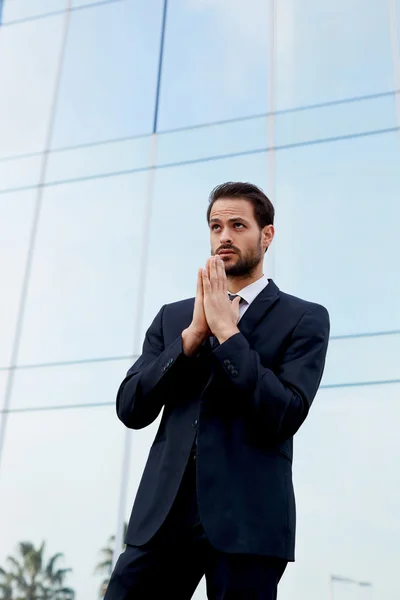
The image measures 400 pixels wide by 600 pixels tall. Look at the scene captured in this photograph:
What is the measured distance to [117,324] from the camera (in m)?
6.80

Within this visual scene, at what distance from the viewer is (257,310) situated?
2152 millimetres

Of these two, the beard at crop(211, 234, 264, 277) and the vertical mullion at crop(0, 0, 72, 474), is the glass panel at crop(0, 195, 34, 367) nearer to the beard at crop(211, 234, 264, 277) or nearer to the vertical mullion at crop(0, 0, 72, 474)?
the vertical mullion at crop(0, 0, 72, 474)

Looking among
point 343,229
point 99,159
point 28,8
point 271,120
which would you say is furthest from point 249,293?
point 28,8

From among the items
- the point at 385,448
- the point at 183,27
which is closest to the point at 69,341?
the point at 385,448

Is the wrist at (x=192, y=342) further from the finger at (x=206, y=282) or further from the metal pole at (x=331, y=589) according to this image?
the metal pole at (x=331, y=589)

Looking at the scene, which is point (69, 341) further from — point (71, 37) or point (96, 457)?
point (71, 37)

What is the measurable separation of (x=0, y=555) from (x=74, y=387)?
4.76ft

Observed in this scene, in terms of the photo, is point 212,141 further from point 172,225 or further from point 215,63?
point 172,225

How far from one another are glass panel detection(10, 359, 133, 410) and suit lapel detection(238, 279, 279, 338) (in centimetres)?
443

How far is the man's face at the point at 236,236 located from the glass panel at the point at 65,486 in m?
4.17

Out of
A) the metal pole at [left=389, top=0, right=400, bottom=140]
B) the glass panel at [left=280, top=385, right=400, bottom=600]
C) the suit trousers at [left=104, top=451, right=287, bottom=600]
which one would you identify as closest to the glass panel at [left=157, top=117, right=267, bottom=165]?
the metal pole at [left=389, top=0, right=400, bottom=140]

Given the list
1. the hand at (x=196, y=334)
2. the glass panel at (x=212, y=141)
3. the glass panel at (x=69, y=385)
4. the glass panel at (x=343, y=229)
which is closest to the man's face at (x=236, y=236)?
the hand at (x=196, y=334)

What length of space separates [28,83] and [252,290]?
6787 mm

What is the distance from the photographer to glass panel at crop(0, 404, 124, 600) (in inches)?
234
